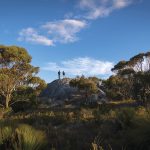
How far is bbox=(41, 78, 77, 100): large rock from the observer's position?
7981 centimetres

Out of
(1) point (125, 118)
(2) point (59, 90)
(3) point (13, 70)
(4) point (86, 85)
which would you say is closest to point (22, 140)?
(1) point (125, 118)

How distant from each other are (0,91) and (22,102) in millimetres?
3977

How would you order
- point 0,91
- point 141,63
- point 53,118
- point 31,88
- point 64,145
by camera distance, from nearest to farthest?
point 64,145 < point 53,118 < point 0,91 < point 31,88 < point 141,63

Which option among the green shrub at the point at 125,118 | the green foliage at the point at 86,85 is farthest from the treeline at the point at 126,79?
the green shrub at the point at 125,118

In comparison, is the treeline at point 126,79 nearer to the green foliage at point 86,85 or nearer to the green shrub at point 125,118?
the green foliage at point 86,85

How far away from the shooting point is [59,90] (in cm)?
8225

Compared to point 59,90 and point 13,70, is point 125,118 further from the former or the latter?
point 59,90

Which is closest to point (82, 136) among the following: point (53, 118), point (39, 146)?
point (39, 146)

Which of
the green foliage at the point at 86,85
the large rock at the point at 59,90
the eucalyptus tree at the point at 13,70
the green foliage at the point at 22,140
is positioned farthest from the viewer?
the large rock at the point at 59,90

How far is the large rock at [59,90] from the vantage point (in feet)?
262

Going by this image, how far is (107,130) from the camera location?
11.4 m

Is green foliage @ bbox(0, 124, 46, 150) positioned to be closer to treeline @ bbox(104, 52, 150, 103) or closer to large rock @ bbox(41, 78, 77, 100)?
treeline @ bbox(104, 52, 150, 103)

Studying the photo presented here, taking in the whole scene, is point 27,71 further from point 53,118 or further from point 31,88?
point 53,118

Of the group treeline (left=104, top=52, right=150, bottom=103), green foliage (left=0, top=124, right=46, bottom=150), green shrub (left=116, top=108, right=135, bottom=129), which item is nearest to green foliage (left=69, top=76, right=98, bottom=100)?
treeline (left=104, top=52, right=150, bottom=103)
